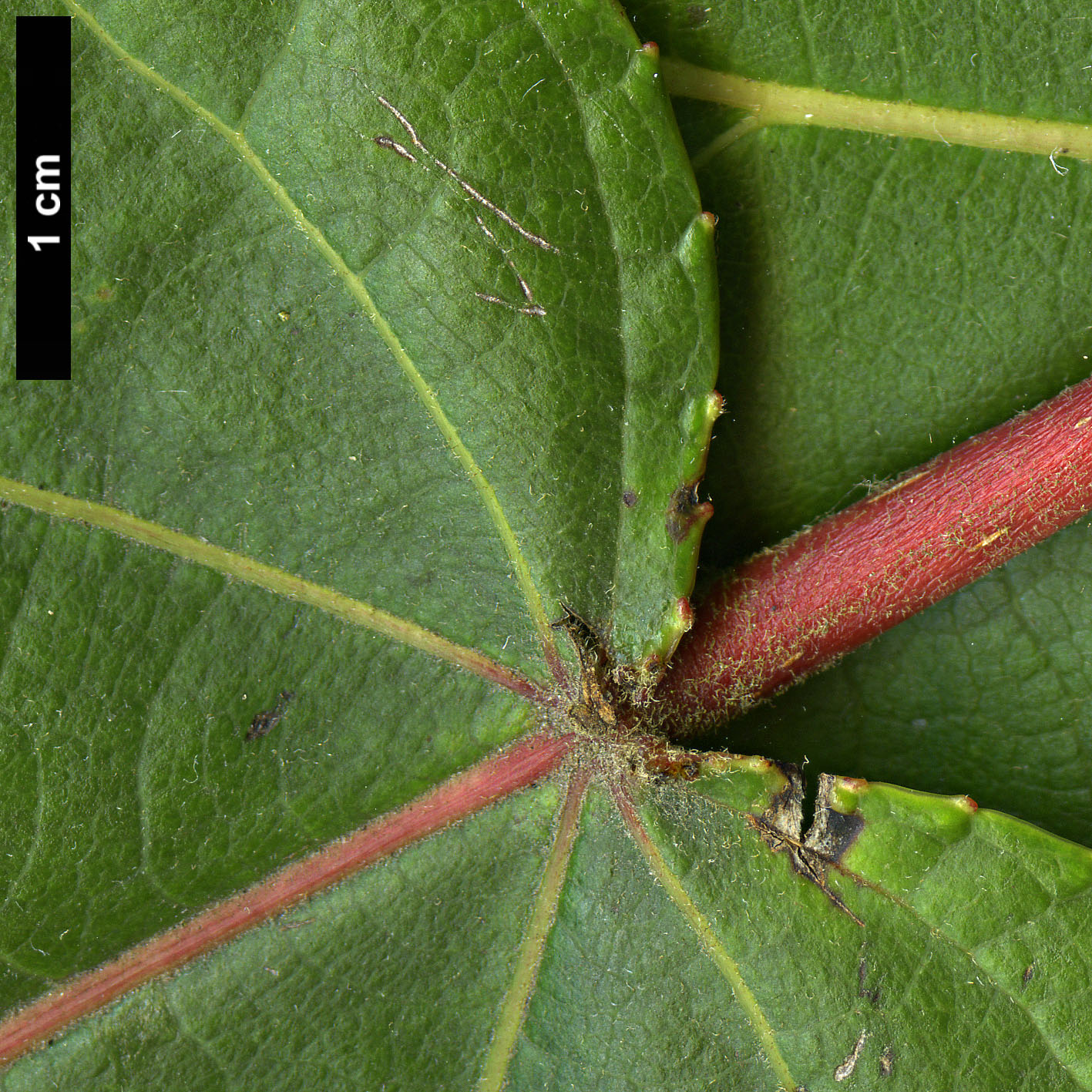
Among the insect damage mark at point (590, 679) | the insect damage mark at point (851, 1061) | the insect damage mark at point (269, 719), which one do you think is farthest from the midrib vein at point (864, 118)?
the insect damage mark at point (851, 1061)

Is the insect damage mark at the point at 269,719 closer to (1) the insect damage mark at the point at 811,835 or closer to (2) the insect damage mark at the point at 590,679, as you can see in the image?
(2) the insect damage mark at the point at 590,679

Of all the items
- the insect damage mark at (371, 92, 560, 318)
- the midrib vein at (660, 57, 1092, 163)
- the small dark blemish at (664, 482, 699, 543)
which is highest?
the midrib vein at (660, 57, 1092, 163)

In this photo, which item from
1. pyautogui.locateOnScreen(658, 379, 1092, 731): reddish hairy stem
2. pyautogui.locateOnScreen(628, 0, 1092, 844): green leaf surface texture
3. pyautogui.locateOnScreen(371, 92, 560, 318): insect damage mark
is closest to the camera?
pyautogui.locateOnScreen(371, 92, 560, 318): insect damage mark

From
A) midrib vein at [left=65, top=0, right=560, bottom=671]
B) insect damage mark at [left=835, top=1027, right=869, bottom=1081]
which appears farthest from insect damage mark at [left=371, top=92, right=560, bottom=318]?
insect damage mark at [left=835, top=1027, right=869, bottom=1081]

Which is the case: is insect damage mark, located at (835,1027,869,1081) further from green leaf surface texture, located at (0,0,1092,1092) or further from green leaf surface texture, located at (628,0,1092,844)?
green leaf surface texture, located at (628,0,1092,844)

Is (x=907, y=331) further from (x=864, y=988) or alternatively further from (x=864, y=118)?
(x=864, y=988)

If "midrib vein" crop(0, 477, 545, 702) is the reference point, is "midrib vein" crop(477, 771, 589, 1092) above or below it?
below

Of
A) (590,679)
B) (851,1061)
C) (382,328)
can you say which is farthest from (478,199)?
(851,1061)
